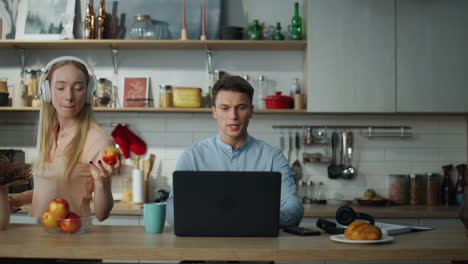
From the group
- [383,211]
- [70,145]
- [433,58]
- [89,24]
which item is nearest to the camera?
[70,145]

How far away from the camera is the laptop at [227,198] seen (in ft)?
6.16

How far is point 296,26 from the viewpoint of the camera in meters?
4.27

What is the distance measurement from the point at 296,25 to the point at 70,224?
280 cm

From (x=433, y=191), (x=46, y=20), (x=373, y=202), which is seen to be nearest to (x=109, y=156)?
(x=373, y=202)

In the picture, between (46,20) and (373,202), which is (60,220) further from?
(46,20)

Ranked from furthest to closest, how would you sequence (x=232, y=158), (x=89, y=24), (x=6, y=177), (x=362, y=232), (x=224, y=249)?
(x=89, y=24), (x=232, y=158), (x=6, y=177), (x=362, y=232), (x=224, y=249)

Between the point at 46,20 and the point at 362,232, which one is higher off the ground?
the point at 46,20

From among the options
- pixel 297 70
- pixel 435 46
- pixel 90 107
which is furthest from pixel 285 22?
pixel 90 107

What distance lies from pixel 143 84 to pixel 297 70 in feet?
4.24

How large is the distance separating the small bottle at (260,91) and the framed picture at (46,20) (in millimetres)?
1575

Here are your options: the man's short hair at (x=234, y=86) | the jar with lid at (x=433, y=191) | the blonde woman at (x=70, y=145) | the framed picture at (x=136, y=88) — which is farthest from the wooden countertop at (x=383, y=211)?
the blonde woman at (x=70, y=145)

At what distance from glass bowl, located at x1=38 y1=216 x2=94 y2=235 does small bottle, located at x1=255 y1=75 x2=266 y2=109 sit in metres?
2.55

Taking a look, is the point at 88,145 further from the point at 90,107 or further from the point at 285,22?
the point at 285,22

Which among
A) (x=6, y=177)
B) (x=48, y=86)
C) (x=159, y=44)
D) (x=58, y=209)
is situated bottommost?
(x=58, y=209)
